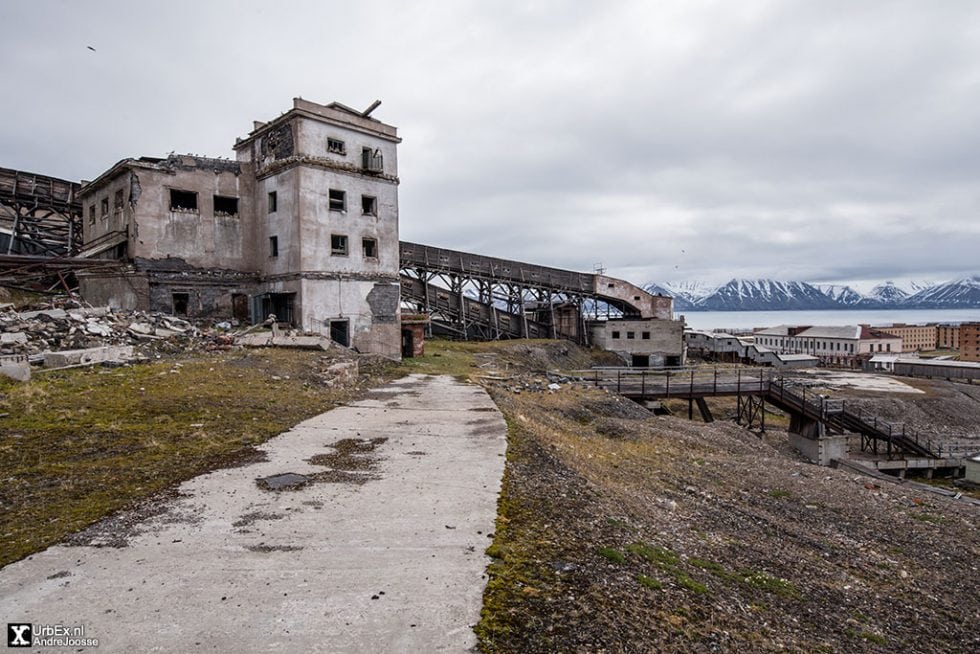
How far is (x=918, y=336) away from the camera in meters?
106

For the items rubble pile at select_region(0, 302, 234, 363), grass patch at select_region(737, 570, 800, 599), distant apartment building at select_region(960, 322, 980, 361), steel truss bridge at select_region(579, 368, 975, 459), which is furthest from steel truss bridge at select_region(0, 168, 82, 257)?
distant apartment building at select_region(960, 322, 980, 361)

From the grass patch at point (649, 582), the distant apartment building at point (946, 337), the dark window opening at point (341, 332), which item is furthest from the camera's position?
the distant apartment building at point (946, 337)

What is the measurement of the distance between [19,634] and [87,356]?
12950mm

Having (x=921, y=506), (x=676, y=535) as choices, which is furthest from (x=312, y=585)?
(x=921, y=506)

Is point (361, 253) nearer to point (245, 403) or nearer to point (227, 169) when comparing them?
point (227, 169)

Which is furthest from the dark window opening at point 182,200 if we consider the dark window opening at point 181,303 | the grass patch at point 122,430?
the grass patch at point 122,430

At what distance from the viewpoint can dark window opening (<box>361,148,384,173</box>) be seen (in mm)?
23733

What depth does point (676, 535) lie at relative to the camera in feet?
23.4

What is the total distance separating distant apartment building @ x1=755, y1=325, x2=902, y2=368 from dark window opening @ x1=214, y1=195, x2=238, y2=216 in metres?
77.6

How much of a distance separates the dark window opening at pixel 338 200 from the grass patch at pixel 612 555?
21.0 metres

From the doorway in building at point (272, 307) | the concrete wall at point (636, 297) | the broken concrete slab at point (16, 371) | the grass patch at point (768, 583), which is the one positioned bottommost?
the grass patch at point (768, 583)

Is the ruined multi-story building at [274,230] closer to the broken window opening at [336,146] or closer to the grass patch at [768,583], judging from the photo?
the broken window opening at [336,146]

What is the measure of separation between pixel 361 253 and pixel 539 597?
2115 centimetres

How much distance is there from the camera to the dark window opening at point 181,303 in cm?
2248
